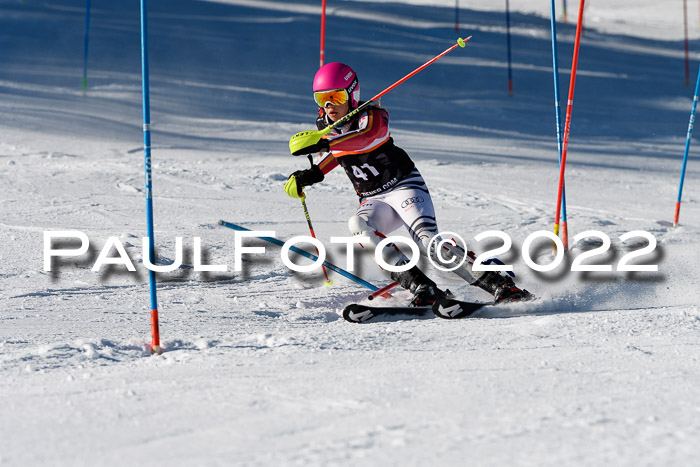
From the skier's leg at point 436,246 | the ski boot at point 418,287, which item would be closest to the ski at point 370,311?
the ski boot at point 418,287

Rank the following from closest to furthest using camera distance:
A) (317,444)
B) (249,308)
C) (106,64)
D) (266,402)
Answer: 1. (317,444)
2. (266,402)
3. (249,308)
4. (106,64)

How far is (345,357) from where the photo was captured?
3.44m

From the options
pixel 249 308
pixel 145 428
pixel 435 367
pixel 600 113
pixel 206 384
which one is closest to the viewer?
pixel 145 428

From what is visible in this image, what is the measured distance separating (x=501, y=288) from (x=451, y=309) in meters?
0.43

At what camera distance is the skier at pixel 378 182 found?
4703 millimetres

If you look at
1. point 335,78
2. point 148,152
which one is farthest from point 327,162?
point 148,152

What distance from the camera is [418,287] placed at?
15.3 ft

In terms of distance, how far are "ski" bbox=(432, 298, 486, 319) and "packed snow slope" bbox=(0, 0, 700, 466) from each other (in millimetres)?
136

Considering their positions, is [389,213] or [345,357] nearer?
[345,357]

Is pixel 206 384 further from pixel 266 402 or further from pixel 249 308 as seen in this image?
pixel 249 308

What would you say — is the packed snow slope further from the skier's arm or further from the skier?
the skier's arm

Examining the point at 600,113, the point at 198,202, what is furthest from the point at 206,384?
the point at 600,113

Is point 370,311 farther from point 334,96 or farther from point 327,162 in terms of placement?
point 334,96

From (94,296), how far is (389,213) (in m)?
1.73
